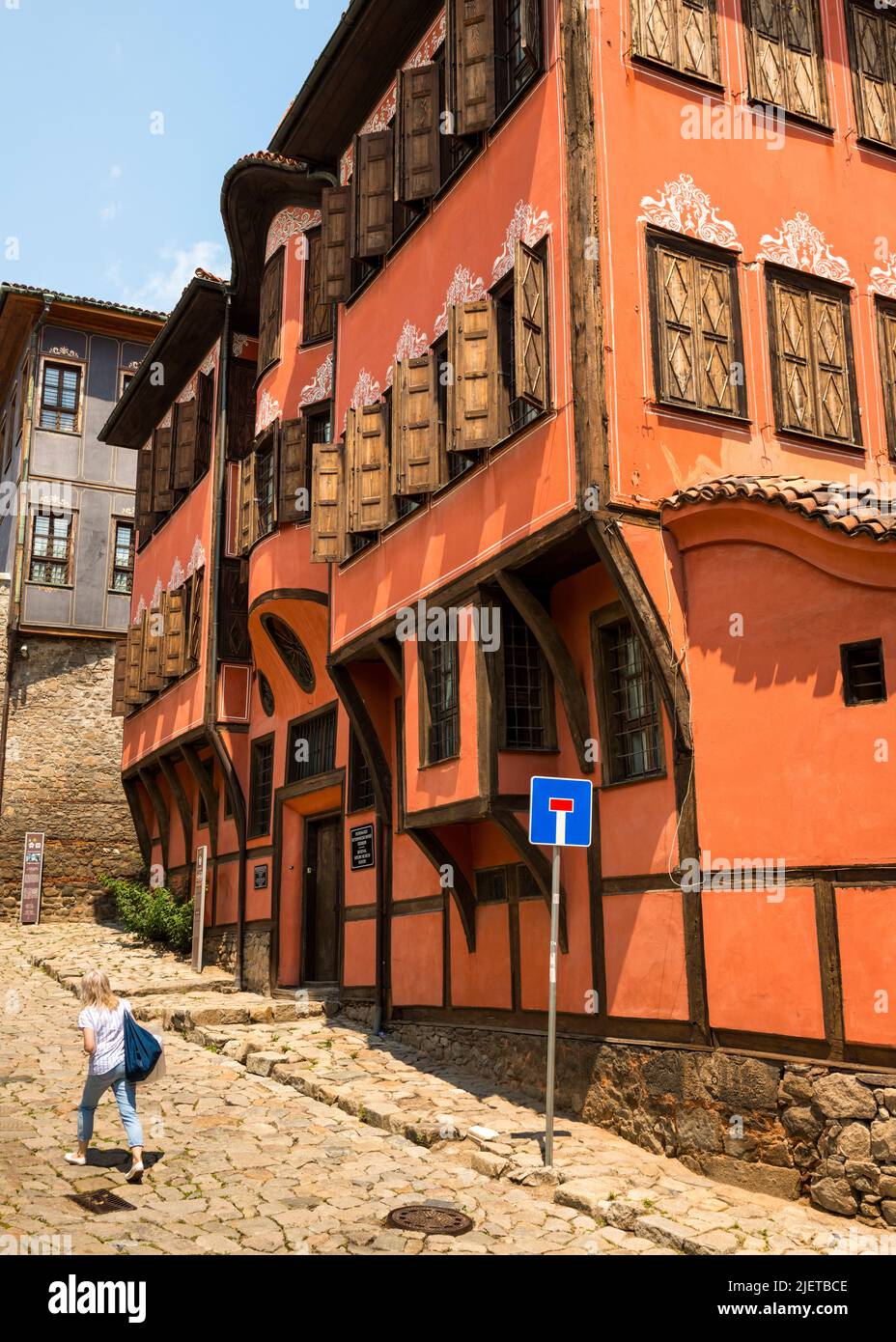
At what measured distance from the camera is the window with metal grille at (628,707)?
996 centimetres

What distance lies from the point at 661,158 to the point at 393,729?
6.77 meters

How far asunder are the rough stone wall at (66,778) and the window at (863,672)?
22367mm

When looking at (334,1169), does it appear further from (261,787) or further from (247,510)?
(247,510)

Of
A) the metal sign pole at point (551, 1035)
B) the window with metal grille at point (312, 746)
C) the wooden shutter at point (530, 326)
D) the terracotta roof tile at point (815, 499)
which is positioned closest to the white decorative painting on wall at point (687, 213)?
the wooden shutter at point (530, 326)

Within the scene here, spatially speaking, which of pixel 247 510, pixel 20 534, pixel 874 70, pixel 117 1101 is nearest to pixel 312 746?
pixel 247 510

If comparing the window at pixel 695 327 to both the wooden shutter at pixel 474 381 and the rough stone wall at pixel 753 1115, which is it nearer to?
the wooden shutter at pixel 474 381

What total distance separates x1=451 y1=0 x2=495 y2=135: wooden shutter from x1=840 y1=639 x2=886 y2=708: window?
653cm

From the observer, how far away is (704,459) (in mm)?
9914

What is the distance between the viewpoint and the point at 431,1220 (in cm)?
718

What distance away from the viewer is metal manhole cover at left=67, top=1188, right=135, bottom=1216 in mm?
7102
